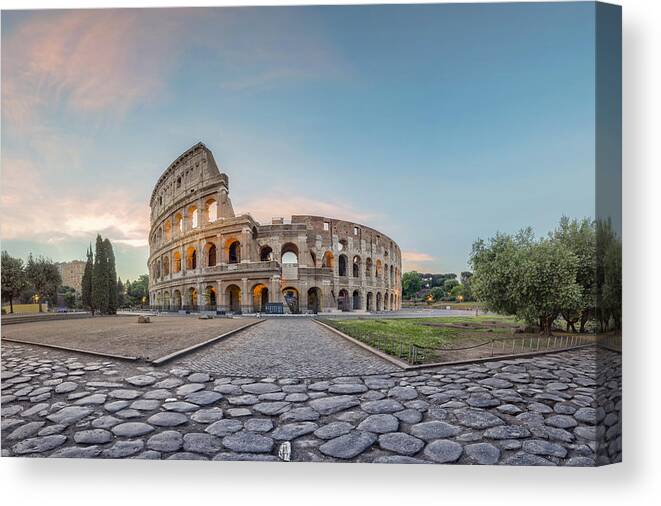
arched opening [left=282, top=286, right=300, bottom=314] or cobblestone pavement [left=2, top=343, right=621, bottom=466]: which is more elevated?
arched opening [left=282, top=286, right=300, bottom=314]

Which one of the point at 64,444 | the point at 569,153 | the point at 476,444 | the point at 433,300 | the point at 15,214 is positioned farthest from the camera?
the point at 433,300

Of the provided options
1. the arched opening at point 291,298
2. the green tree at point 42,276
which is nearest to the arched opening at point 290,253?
the arched opening at point 291,298

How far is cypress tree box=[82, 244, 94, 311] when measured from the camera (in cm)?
486

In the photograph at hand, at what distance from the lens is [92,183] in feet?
16.0

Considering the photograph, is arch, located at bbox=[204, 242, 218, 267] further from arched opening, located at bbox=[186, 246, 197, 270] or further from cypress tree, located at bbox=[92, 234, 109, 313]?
cypress tree, located at bbox=[92, 234, 109, 313]

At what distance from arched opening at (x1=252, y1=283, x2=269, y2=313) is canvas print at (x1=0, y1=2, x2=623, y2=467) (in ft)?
0.16

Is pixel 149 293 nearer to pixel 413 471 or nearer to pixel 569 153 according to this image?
pixel 413 471

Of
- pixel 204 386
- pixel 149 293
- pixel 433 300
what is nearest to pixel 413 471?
pixel 433 300

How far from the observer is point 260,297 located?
16.7 feet

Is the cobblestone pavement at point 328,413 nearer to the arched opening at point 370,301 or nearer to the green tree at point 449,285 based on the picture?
the green tree at point 449,285

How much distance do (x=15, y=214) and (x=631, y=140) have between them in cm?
885

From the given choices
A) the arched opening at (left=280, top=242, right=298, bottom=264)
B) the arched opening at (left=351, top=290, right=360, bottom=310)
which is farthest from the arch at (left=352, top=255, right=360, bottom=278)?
the arched opening at (left=280, top=242, right=298, bottom=264)

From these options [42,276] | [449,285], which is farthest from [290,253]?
[42,276]

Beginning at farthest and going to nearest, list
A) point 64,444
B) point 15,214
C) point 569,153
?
point 15,214 < point 569,153 < point 64,444
